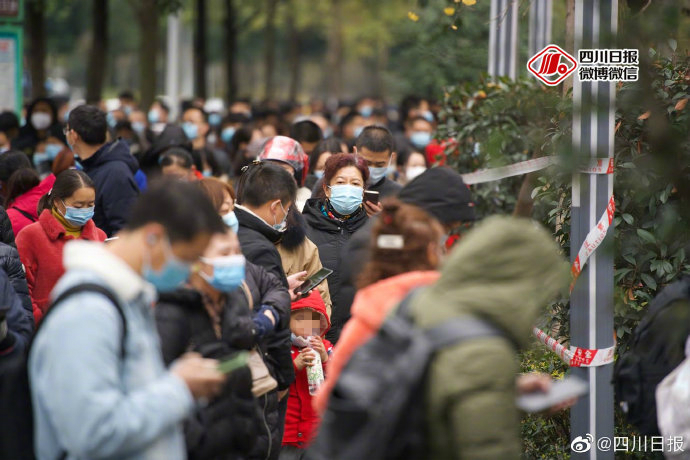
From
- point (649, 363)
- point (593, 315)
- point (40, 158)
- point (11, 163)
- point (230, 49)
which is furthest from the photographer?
point (230, 49)

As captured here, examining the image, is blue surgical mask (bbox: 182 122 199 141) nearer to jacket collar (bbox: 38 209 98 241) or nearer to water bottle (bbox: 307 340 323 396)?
jacket collar (bbox: 38 209 98 241)

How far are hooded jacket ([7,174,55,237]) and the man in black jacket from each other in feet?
1.83

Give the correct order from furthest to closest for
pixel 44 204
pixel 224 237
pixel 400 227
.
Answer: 1. pixel 44 204
2. pixel 224 237
3. pixel 400 227

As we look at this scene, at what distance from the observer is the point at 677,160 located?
10.1 feet

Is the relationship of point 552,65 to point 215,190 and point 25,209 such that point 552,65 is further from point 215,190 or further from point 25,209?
point 25,209

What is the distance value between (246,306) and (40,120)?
30.4 feet

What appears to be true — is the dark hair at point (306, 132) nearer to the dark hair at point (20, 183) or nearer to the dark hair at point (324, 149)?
the dark hair at point (324, 149)

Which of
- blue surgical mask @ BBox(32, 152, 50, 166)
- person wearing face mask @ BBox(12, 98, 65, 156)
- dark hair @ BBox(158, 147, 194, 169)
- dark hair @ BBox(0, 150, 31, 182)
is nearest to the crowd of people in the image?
dark hair @ BBox(0, 150, 31, 182)

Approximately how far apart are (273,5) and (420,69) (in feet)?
18.7

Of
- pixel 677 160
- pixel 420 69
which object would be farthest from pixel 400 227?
pixel 420 69

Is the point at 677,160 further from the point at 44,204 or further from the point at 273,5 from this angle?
the point at 273,5

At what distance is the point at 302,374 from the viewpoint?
6.01 m

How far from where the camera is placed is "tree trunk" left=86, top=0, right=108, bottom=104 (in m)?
20.8

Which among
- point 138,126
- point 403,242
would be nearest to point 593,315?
point 403,242
